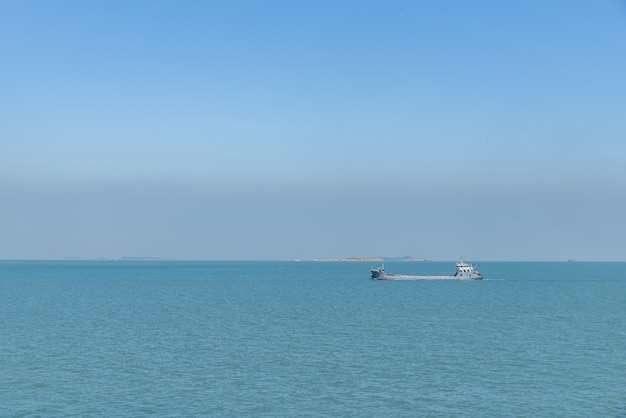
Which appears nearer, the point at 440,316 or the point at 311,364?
the point at 311,364

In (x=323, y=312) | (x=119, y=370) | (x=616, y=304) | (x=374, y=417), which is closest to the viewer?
(x=374, y=417)

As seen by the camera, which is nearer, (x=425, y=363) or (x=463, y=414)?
(x=463, y=414)

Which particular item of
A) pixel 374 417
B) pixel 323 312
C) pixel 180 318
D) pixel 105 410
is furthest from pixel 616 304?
pixel 105 410

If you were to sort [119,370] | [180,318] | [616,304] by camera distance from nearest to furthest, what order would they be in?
[119,370] < [180,318] < [616,304]

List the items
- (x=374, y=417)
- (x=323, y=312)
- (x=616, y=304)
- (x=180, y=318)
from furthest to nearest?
(x=616, y=304), (x=323, y=312), (x=180, y=318), (x=374, y=417)

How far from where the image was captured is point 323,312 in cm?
10150

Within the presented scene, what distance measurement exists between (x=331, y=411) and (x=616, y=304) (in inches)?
3835

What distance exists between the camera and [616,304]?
121375 mm

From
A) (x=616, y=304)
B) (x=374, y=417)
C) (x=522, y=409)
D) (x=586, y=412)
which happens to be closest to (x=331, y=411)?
(x=374, y=417)

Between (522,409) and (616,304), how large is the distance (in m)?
90.5

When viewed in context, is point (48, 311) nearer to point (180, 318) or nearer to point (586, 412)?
point (180, 318)

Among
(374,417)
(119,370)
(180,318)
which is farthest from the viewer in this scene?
(180,318)

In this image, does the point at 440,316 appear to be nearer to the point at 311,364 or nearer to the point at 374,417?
the point at 311,364

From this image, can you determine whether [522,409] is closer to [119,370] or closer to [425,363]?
[425,363]
